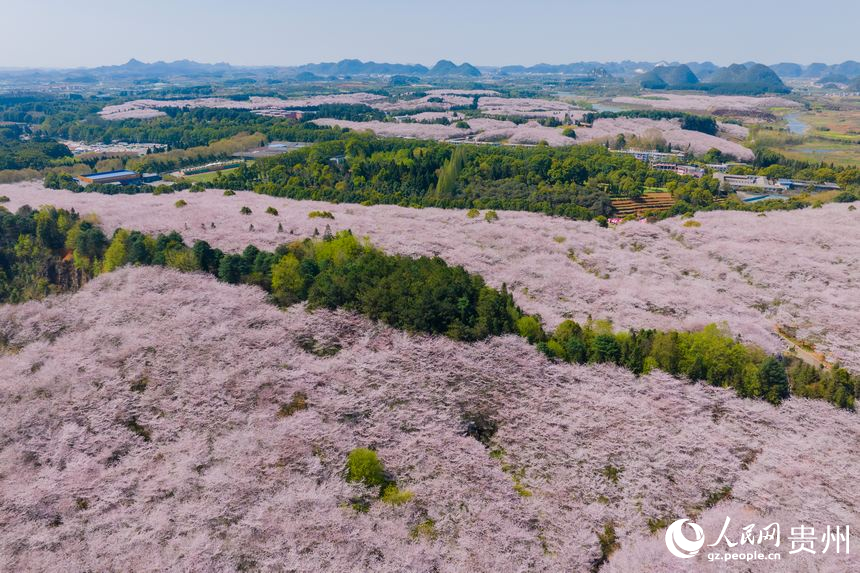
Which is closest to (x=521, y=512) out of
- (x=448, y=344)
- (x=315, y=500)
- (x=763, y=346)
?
(x=315, y=500)

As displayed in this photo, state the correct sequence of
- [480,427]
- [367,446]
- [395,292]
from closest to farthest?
1. [367,446]
2. [480,427]
3. [395,292]

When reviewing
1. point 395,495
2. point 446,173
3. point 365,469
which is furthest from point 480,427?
point 446,173

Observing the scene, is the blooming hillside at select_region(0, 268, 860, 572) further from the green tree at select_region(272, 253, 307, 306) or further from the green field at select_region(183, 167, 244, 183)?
the green field at select_region(183, 167, 244, 183)

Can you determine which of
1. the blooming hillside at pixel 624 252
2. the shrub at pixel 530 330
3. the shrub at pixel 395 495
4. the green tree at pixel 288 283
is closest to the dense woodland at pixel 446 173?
the blooming hillside at pixel 624 252

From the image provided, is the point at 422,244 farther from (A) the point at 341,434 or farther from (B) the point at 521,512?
(B) the point at 521,512

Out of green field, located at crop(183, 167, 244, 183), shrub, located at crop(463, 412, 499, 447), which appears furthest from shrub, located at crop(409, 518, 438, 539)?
green field, located at crop(183, 167, 244, 183)

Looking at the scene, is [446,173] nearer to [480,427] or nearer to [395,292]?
[395,292]
